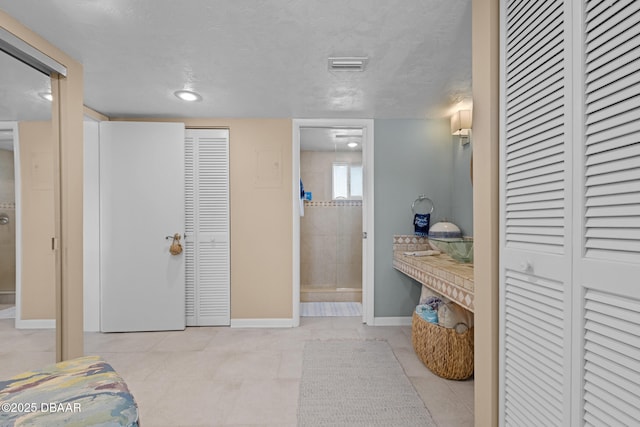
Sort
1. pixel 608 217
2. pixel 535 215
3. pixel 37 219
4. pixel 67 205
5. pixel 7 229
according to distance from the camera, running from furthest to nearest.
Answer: pixel 67 205
pixel 37 219
pixel 7 229
pixel 535 215
pixel 608 217

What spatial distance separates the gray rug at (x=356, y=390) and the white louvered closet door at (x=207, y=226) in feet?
3.85

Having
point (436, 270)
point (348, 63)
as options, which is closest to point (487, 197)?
point (436, 270)

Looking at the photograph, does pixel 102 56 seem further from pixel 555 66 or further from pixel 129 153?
pixel 555 66

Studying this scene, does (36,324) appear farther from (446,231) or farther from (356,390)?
(446,231)

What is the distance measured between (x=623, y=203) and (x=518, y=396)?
0.77 meters

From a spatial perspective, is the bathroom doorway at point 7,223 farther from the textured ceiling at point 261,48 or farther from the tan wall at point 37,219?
the textured ceiling at point 261,48

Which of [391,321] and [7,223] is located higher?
[7,223]

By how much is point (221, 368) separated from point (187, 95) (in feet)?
7.10

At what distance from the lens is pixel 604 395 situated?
0.82 m

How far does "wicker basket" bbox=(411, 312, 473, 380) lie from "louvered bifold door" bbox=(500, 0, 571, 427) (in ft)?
3.14

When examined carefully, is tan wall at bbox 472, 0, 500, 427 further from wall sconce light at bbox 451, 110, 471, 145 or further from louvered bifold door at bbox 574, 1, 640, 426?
wall sconce light at bbox 451, 110, 471, 145

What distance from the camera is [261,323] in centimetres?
338

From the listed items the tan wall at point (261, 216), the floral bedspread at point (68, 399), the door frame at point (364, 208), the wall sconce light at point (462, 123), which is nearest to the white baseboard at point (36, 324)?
the floral bedspread at point (68, 399)

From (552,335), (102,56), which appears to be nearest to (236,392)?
(552,335)
